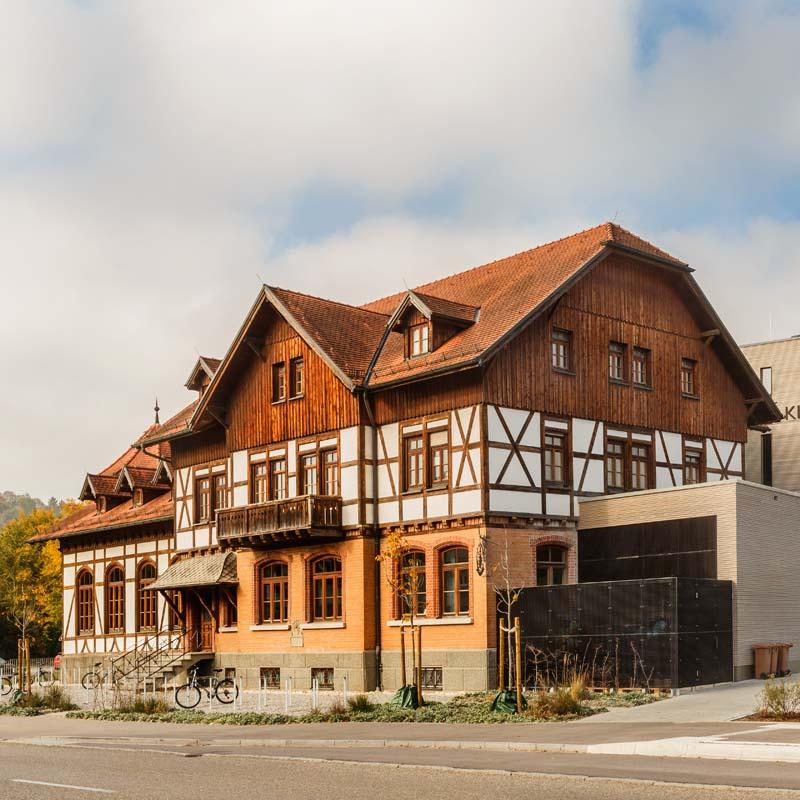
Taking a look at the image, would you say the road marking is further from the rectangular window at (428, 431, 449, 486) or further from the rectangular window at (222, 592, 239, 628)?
the rectangular window at (222, 592, 239, 628)

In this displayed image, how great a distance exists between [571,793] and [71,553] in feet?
133

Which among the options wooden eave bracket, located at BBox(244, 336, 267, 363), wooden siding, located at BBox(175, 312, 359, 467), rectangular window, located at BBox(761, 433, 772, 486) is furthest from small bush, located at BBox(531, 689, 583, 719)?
rectangular window, located at BBox(761, 433, 772, 486)

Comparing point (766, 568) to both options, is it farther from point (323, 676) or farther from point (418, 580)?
point (323, 676)

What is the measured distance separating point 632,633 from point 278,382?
14553mm

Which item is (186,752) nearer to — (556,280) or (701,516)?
(701,516)

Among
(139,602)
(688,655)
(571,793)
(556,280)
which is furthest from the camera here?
(139,602)

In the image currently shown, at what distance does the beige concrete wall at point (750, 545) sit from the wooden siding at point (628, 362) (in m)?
3.60

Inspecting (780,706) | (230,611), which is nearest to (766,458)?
(230,611)

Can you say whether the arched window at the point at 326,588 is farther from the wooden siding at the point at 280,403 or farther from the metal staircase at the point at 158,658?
the metal staircase at the point at 158,658

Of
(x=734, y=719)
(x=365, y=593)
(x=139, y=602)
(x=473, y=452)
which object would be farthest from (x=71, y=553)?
(x=734, y=719)

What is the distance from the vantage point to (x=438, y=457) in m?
33.1

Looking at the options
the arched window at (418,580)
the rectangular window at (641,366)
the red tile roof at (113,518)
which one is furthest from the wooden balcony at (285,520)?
the rectangular window at (641,366)

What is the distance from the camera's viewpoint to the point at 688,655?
27609 millimetres

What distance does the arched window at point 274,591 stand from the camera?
37250mm
